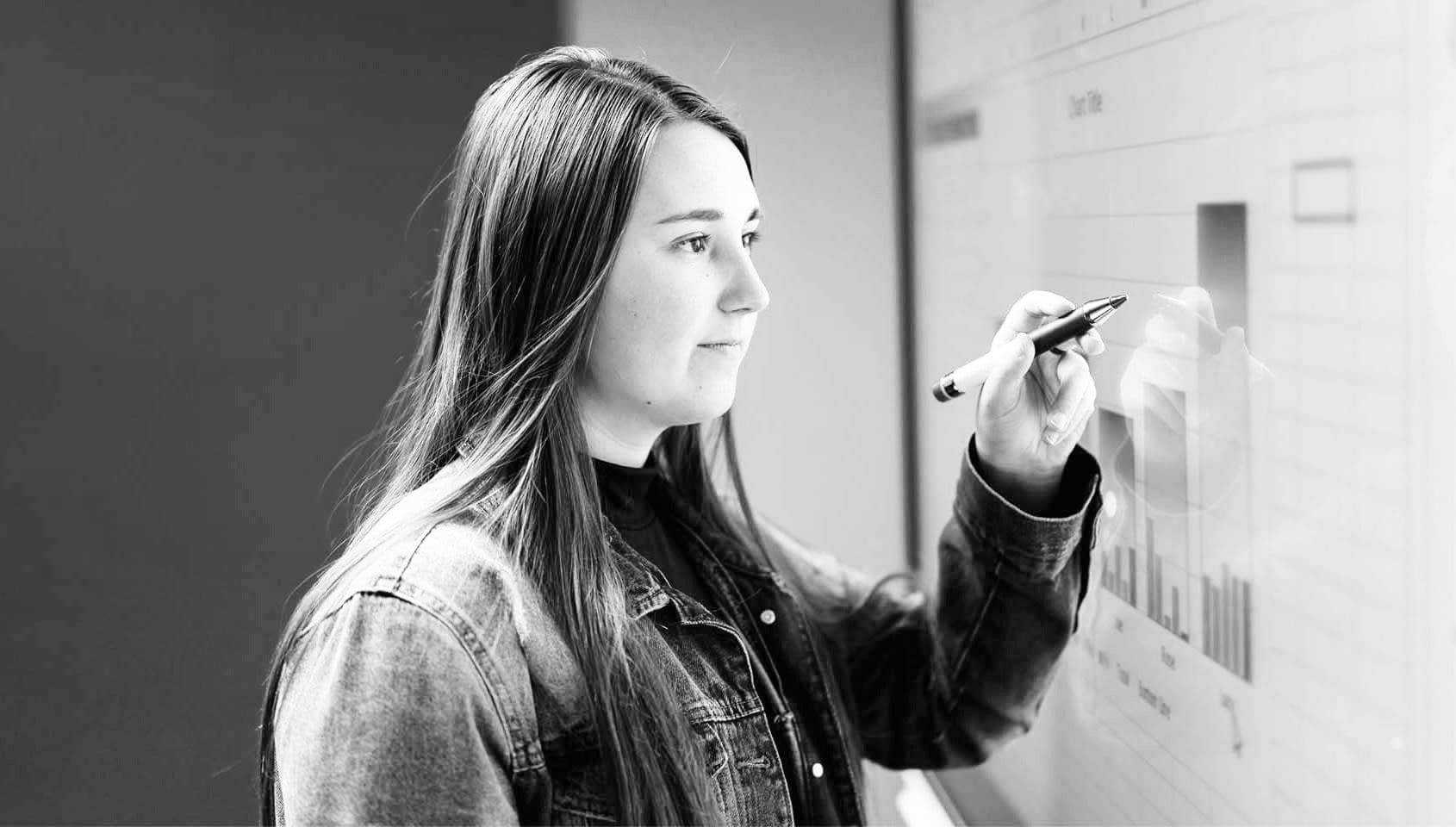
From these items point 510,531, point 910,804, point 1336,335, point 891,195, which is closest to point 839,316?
point 891,195

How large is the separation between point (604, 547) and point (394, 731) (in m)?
0.20

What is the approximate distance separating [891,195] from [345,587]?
1.02m

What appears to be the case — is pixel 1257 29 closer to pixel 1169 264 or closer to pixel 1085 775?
pixel 1169 264

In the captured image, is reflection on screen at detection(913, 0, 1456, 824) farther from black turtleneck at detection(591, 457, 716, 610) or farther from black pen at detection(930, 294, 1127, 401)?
black turtleneck at detection(591, 457, 716, 610)

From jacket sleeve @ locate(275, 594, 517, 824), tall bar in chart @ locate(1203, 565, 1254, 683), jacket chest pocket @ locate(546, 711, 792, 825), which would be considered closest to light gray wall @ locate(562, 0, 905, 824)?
jacket chest pocket @ locate(546, 711, 792, 825)

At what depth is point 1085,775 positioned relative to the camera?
1.19 metres

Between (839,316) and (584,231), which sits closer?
(584,231)

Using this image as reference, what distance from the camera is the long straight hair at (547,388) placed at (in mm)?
864

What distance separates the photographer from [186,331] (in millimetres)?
1719

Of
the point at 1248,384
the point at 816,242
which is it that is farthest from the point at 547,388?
the point at 816,242

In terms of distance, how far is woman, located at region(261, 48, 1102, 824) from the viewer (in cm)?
80

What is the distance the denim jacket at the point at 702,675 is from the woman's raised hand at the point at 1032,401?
3 centimetres

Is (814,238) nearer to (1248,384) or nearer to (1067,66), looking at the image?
(1067,66)

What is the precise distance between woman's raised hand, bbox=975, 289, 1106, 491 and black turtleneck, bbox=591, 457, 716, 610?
0.25m
